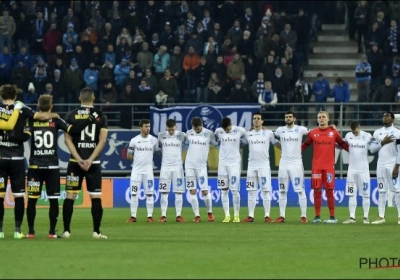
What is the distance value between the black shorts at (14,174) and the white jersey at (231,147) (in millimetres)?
8895

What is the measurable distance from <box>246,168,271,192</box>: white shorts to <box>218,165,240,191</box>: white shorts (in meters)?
0.31

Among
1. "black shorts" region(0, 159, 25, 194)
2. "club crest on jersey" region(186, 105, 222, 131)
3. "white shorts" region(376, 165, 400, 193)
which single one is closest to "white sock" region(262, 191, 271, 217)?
"white shorts" region(376, 165, 400, 193)

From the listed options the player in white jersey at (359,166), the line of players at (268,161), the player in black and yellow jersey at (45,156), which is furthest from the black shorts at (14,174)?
the player in white jersey at (359,166)

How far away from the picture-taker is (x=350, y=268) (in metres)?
16.7

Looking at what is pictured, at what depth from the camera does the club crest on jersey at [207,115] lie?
36469 mm

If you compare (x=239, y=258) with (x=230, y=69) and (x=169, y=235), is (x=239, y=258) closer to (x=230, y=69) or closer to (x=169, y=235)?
(x=169, y=235)

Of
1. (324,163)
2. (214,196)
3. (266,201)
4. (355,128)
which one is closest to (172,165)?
(266,201)

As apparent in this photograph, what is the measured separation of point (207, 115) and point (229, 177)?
25.0 ft

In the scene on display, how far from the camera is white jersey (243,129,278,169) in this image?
2873 cm

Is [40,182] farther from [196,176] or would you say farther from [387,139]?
[387,139]

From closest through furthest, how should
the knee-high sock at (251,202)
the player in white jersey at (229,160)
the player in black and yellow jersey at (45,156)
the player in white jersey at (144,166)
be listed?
the player in black and yellow jersey at (45,156) < the knee-high sock at (251,202) < the player in white jersey at (229,160) < the player in white jersey at (144,166)

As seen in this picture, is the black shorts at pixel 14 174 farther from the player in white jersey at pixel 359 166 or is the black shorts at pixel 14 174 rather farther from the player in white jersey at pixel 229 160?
the player in white jersey at pixel 359 166

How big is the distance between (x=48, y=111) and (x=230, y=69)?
20.1 metres

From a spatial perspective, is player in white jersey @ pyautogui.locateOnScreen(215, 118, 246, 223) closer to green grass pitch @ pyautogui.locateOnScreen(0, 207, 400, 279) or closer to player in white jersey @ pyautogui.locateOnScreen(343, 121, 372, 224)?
green grass pitch @ pyautogui.locateOnScreen(0, 207, 400, 279)
